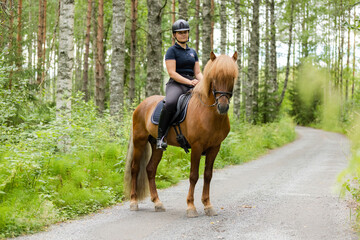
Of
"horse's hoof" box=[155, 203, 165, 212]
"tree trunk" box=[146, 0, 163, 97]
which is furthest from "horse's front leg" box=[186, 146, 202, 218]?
"tree trunk" box=[146, 0, 163, 97]

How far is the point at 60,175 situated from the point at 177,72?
9.43ft

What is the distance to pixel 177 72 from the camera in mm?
6297

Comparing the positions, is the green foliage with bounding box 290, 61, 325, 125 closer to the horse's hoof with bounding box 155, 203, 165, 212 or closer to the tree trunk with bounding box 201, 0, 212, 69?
the tree trunk with bounding box 201, 0, 212, 69

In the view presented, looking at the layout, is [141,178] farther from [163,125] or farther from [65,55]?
[65,55]

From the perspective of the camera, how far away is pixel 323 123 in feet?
139

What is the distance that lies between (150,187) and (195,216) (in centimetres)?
126

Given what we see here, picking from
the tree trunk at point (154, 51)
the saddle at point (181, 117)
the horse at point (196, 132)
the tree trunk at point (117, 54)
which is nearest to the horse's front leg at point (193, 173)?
the horse at point (196, 132)

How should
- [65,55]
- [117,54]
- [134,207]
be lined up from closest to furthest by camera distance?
[134,207] → [65,55] → [117,54]

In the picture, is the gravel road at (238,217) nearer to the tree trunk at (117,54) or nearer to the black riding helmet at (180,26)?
the black riding helmet at (180,26)

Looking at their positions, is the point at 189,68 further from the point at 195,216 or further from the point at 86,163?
Answer: the point at 86,163

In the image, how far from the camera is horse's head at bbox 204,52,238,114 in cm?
514

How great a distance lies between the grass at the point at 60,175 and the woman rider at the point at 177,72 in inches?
68.3

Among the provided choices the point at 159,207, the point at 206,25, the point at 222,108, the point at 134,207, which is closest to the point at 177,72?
the point at 222,108

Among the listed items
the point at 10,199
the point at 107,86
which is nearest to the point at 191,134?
the point at 10,199
